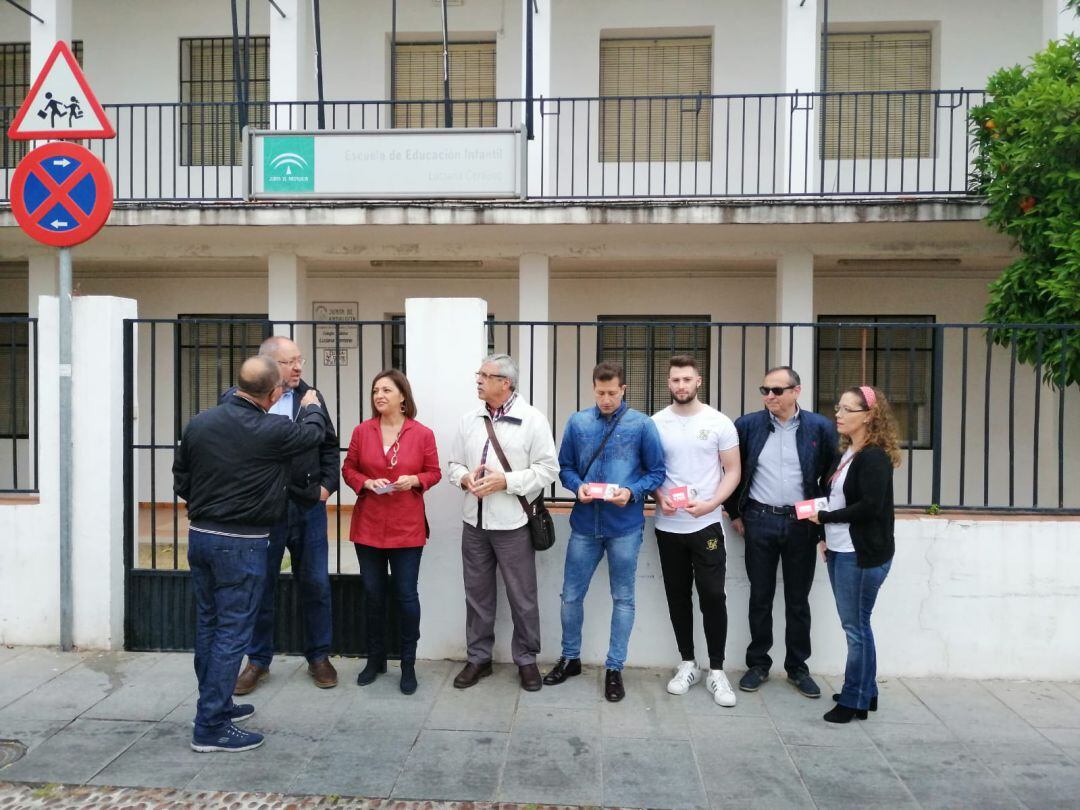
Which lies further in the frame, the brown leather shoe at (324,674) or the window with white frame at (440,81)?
the window with white frame at (440,81)

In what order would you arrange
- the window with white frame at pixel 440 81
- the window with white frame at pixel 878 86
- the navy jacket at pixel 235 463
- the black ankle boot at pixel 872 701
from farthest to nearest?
the window with white frame at pixel 440 81
the window with white frame at pixel 878 86
the black ankle boot at pixel 872 701
the navy jacket at pixel 235 463

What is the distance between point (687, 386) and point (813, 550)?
1.18 m

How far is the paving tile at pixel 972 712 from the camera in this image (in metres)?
4.16

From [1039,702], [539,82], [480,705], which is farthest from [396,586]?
[539,82]

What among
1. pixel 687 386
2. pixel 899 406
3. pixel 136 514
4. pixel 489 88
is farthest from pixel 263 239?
pixel 899 406

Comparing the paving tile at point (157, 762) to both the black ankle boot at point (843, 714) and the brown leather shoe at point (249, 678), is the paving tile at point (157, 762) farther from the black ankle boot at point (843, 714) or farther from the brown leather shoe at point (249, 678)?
the black ankle boot at point (843, 714)

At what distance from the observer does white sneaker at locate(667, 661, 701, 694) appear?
15.2ft

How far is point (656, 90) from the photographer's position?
35.0 ft

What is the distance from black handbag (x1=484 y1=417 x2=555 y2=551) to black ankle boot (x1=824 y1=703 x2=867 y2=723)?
172 centimetres

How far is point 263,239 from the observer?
Result: 9891 mm

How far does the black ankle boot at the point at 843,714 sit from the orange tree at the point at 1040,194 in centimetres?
295

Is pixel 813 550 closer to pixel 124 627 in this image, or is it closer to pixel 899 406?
pixel 124 627

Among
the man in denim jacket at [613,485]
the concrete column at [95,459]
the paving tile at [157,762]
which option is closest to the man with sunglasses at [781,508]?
the man in denim jacket at [613,485]

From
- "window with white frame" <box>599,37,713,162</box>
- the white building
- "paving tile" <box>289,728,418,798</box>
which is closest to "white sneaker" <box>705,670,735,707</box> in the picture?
"paving tile" <box>289,728,418,798</box>
